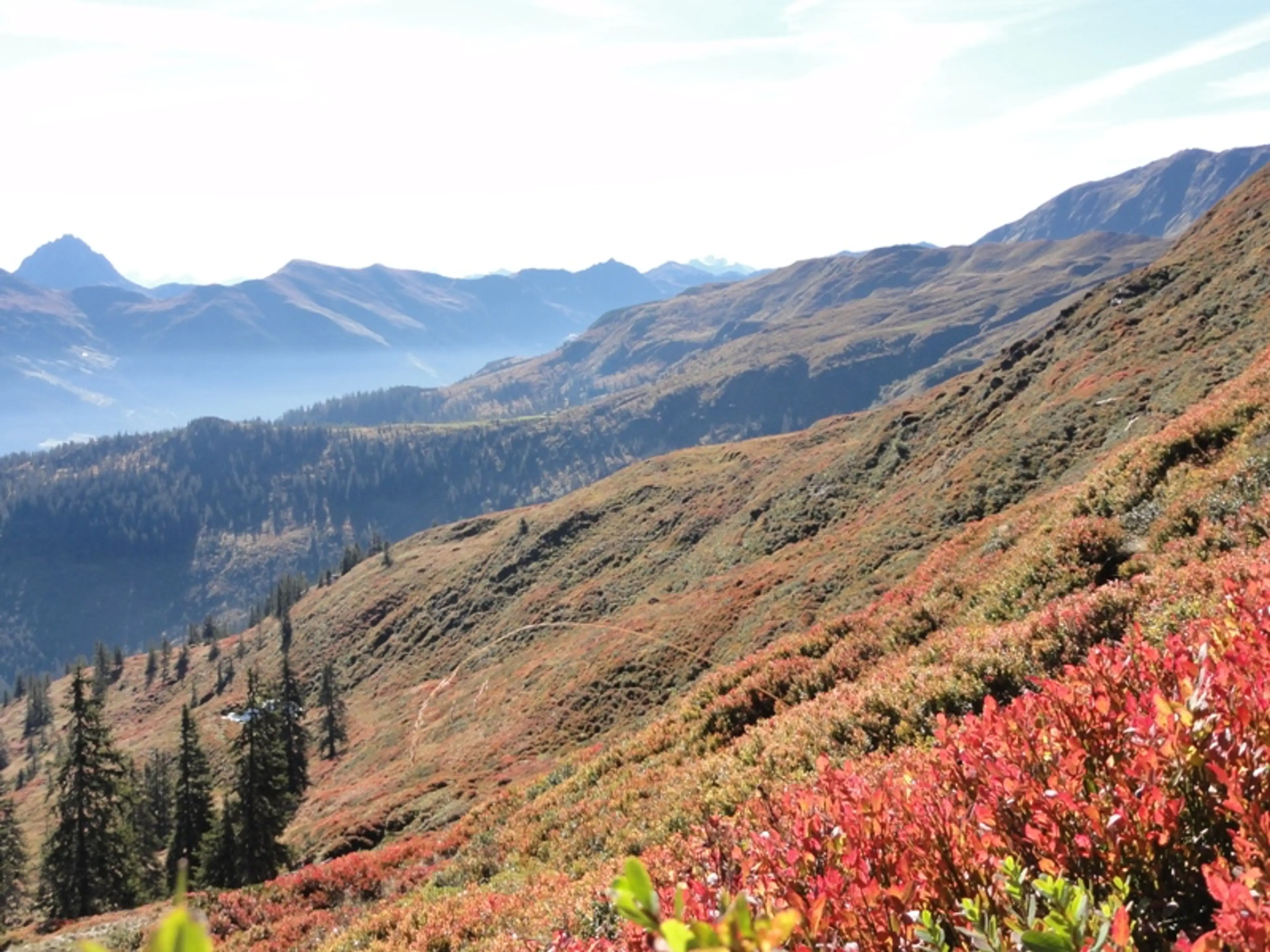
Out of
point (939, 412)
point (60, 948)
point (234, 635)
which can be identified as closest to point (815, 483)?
point (939, 412)

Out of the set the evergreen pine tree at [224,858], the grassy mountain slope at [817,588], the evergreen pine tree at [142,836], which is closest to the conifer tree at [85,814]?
the evergreen pine tree at [142,836]

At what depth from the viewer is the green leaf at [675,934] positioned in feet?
4.25

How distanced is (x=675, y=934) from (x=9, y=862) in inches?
3318

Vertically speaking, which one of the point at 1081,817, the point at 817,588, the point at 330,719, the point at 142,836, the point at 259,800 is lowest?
the point at 142,836

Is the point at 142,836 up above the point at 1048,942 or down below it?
below

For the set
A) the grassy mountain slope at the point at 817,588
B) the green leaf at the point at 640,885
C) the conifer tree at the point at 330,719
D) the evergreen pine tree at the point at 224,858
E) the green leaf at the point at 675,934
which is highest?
the green leaf at the point at 640,885

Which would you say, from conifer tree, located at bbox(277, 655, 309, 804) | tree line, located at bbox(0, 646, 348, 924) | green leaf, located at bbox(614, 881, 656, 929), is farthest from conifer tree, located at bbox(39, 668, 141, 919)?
green leaf, located at bbox(614, 881, 656, 929)

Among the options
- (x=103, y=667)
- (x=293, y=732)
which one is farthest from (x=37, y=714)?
(x=293, y=732)

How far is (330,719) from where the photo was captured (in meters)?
79.5

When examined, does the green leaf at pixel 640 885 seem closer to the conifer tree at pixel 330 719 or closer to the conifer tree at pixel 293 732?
the conifer tree at pixel 293 732

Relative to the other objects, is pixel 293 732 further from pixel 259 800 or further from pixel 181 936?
pixel 181 936

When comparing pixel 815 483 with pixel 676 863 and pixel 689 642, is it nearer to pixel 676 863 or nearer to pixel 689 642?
pixel 689 642

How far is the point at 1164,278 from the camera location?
5262 centimetres

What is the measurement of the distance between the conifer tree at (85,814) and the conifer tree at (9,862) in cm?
1877
